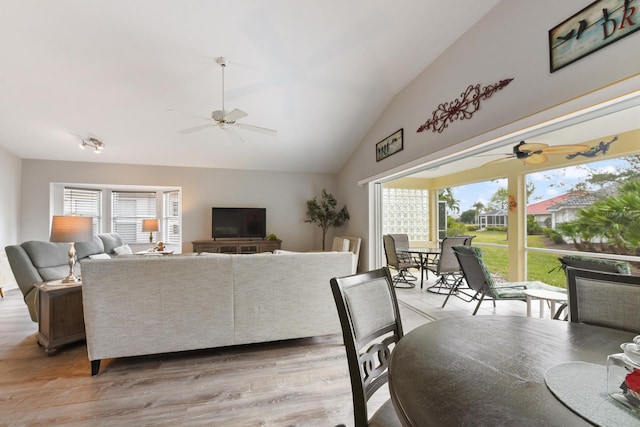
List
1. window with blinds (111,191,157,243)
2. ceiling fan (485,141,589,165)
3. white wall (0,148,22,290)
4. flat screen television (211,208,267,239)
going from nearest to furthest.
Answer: ceiling fan (485,141,589,165) → white wall (0,148,22,290) → flat screen television (211,208,267,239) → window with blinds (111,191,157,243)

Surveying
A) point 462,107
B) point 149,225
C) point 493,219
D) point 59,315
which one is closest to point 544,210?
point 493,219

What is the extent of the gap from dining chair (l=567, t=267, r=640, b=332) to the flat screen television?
19.3 feet

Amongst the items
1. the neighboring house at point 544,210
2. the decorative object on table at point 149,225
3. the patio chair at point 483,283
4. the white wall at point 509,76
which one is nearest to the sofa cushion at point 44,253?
the decorative object on table at point 149,225

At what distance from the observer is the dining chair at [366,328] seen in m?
1.04

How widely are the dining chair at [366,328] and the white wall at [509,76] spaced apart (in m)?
1.94

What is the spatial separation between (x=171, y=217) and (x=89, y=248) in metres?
2.23

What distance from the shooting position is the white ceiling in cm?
288

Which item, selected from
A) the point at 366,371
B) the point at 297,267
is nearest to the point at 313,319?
the point at 297,267

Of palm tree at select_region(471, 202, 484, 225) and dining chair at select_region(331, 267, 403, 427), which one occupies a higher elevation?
palm tree at select_region(471, 202, 484, 225)

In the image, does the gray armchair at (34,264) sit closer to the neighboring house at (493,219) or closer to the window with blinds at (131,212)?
the window with blinds at (131,212)

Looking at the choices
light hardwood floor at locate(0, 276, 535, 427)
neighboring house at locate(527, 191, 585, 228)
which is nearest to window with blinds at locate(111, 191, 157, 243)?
light hardwood floor at locate(0, 276, 535, 427)

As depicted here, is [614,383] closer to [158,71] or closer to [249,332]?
[249,332]

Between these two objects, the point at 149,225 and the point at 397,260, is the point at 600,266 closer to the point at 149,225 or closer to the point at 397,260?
the point at 397,260

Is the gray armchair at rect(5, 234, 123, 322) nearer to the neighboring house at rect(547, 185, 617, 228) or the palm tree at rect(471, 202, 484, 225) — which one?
the neighboring house at rect(547, 185, 617, 228)
